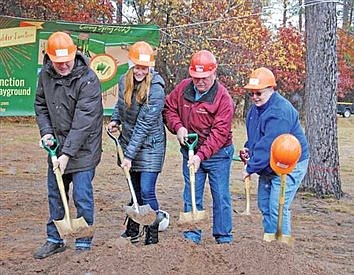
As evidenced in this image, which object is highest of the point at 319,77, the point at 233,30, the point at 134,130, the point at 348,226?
the point at 233,30

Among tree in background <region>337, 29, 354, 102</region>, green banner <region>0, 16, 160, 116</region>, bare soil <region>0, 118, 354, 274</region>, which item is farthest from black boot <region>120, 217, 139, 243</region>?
tree in background <region>337, 29, 354, 102</region>

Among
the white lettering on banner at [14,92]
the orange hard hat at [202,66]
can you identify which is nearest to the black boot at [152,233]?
the orange hard hat at [202,66]

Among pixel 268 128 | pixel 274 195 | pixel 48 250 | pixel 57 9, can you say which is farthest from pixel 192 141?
pixel 57 9

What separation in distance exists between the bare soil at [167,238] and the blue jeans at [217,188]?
21cm

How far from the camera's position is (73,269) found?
4516mm

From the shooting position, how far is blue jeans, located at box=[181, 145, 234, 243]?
530 cm

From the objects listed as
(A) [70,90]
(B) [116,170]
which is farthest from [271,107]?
(B) [116,170]

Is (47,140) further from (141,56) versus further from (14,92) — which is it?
(14,92)

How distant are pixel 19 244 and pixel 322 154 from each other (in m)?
4.10

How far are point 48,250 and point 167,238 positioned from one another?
37.6 inches

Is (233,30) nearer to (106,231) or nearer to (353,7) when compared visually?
(106,231)

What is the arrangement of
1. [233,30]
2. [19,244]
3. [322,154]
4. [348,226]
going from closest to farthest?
1. [19,244]
2. [348,226]
3. [322,154]
4. [233,30]

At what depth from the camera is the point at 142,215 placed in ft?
16.8

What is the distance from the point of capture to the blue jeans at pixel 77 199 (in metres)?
5.05
